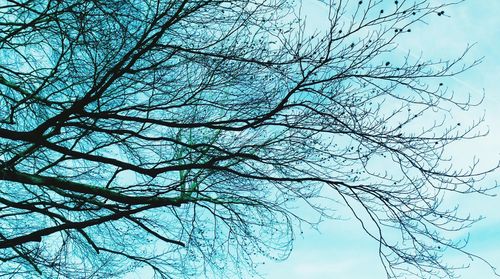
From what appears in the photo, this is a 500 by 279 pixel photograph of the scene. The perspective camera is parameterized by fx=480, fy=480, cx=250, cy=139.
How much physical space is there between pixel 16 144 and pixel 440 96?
483 cm

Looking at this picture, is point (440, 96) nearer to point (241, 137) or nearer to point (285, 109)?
point (285, 109)

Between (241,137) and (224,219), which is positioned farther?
(224,219)

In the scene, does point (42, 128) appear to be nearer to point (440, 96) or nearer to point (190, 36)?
point (190, 36)

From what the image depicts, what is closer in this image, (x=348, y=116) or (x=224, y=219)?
(x=348, y=116)

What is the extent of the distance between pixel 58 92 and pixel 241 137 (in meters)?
2.09

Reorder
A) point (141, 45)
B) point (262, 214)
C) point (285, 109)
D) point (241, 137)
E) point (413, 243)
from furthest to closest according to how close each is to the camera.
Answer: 1. point (262, 214)
2. point (241, 137)
3. point (413, 243)
4. point (285, 109)
5. point (141, 45)

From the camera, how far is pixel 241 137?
568 centimetres

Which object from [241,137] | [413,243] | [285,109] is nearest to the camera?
[285,109]

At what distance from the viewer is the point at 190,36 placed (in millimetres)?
5062

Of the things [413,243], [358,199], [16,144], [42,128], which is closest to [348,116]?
[358,199]

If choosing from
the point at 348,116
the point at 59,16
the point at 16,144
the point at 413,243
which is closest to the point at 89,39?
the point at 59,16

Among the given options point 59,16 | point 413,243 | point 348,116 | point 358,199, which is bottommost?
point 413,243

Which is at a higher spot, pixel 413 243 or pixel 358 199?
pixel 358 199

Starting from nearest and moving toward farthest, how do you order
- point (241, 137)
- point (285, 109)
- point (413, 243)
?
point (285, 109) < point (413, 243) < point (241, 137)
